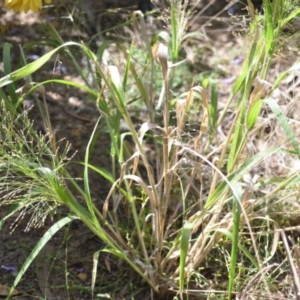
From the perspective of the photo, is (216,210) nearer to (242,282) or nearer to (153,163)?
(242,282)

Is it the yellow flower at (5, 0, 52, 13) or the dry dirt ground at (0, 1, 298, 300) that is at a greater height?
the yellow flower at (5, 0, 52, 13)

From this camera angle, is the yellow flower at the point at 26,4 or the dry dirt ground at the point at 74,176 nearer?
the yellow flower at the point at 26,4

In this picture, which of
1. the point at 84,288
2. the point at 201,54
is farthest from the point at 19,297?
the point at 201,54

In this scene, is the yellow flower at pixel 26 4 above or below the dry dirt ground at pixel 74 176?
above

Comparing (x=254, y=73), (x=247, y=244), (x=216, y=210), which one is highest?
(x=254, y=73)

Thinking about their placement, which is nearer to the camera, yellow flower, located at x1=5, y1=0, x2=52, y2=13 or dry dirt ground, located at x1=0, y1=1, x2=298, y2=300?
yellow flower, located at x1=5, y1=0, x2=52, y2=13

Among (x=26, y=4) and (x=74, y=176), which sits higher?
(x=26, y=4)

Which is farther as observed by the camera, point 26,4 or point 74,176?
point 74,176

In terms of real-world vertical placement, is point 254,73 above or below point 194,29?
above
